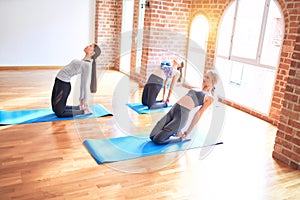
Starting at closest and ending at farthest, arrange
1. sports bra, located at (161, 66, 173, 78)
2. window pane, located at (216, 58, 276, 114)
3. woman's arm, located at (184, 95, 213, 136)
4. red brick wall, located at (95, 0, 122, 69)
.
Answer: woman's arm, located at (184, 95, 213, 136), sports bra, located at (161, 66, 173, 78), window pane, located at (216, 58, 276, 114), red brick wall, located at (95, 0, 122, 69)

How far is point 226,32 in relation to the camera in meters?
4.78

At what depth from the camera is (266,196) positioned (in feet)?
6.87

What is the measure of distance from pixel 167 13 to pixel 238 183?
3608 mm

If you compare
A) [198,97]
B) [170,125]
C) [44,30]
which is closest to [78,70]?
[170,125]

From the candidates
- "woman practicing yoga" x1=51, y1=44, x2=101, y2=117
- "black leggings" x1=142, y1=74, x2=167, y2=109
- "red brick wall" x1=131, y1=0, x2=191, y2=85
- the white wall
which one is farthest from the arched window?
the white wall

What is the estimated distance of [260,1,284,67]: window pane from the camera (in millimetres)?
3969

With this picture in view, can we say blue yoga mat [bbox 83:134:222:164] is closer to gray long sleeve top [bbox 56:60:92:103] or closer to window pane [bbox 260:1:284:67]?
gray long sleeve top [bbox 56:60:92:103]

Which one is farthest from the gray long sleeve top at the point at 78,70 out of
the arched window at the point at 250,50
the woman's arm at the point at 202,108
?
the arched window at the point at 250,50

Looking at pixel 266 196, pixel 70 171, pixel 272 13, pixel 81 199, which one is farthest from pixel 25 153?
pixel 272 13

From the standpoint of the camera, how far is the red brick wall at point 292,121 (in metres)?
2.49

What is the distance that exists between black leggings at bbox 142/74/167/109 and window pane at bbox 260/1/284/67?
1.51m

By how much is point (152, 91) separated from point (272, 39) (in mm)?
1908

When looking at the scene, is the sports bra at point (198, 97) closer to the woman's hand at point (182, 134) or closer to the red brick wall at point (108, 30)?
the woman's hand at point (182, 134)

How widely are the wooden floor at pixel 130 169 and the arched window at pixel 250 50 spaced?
3.52 feet
